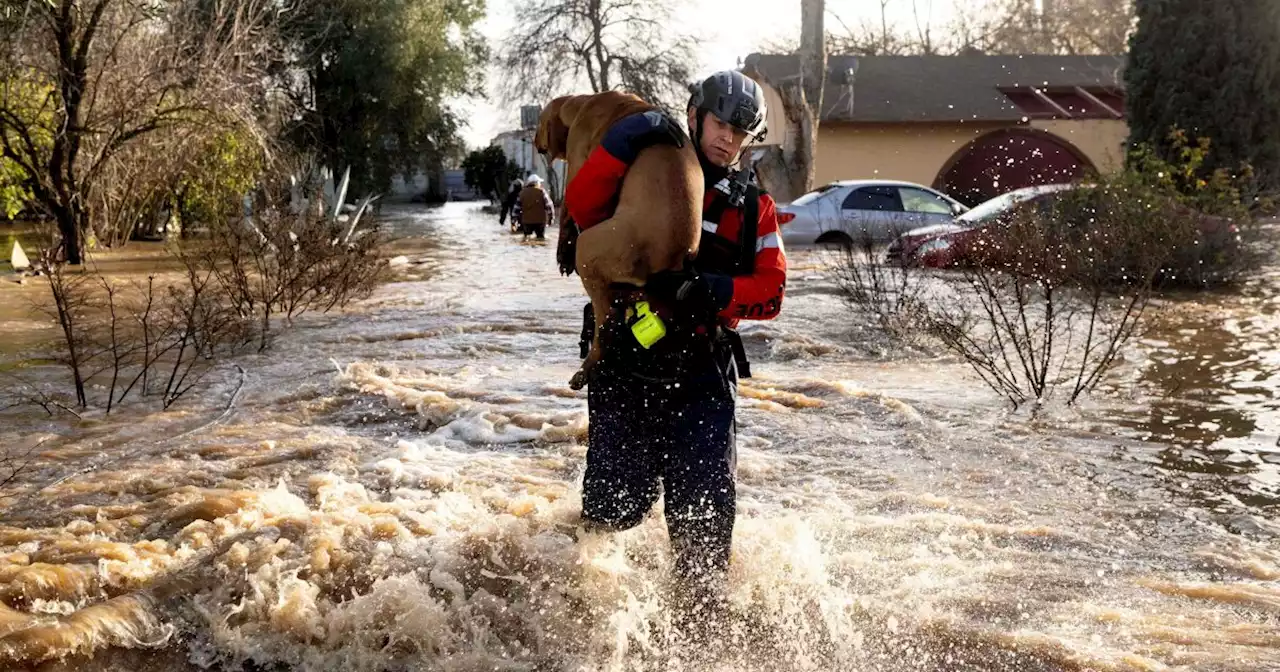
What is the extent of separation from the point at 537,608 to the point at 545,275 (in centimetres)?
1294

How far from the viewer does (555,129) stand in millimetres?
3641

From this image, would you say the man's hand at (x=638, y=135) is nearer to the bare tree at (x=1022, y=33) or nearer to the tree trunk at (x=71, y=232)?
the tree trunk at (x=71, y=232)

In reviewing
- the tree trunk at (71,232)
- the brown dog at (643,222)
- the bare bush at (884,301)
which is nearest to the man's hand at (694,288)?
the brown dog at (643,222)

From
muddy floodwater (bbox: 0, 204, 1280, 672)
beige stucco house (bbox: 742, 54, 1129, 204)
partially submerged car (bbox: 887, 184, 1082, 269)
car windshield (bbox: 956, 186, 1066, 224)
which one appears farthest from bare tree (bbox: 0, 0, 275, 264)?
beige stucco house (bbox: 742, 54, 1129, 204)

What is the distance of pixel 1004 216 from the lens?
13555mm

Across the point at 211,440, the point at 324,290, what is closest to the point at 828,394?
the point at 211,440

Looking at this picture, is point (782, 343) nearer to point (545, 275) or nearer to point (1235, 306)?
point (1235, 306)

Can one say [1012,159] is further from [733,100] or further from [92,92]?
[733,100]

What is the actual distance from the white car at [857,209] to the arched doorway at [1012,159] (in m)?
12.2

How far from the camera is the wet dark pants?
11.4 feet

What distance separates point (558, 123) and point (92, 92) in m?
14.4

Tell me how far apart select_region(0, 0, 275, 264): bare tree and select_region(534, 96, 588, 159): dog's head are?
1266 cm

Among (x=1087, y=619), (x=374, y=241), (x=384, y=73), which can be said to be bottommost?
(x=1087, y=619)

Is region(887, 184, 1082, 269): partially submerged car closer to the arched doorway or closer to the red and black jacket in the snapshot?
the red and black jacket
